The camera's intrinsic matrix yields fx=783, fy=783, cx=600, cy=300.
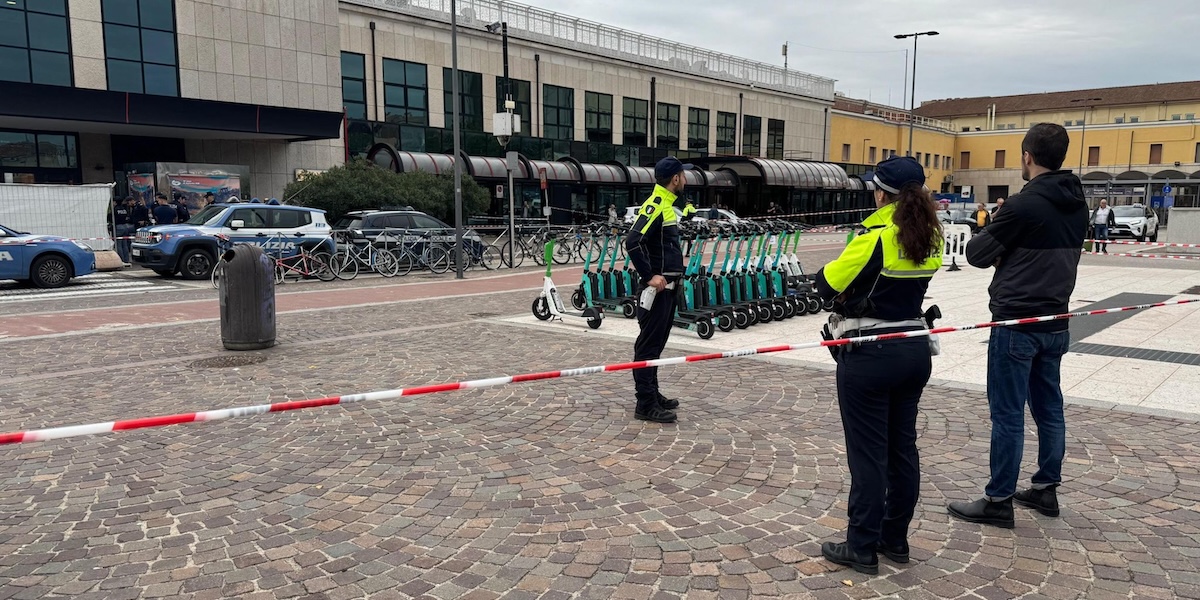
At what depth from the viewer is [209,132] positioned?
2550 centimetres

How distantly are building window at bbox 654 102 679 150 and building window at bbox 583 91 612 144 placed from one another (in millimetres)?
4021

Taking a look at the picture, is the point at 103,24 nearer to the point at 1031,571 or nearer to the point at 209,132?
the point at 209,132

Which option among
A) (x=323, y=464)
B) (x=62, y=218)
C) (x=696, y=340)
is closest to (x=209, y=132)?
(x=62, y=218)

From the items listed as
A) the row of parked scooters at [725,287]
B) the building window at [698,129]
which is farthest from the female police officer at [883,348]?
the building window at [698,129]

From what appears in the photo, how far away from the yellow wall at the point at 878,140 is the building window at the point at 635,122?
21.2 m

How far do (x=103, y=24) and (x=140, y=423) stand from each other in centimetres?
2649

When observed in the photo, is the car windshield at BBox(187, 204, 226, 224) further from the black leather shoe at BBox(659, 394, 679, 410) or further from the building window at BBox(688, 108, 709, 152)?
the building window at BBox(688, 108, 709, 152)

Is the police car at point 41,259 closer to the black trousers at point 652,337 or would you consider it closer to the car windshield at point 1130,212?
the black trousers at point 652,337

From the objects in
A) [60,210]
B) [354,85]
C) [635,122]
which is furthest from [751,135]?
[60,210]

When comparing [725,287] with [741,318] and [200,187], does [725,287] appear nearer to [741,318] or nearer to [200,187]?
[741,318]

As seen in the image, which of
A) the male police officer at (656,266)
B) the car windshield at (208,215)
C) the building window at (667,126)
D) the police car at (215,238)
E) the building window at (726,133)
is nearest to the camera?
the male police officer at (656,266)

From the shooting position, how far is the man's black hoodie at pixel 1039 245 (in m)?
3.81

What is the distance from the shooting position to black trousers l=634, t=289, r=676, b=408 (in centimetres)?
588

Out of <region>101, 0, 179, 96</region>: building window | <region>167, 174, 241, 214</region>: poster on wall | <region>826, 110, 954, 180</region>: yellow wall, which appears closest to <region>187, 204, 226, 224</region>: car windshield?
<region>167, 174, 241, 214</region>: poster on wall
